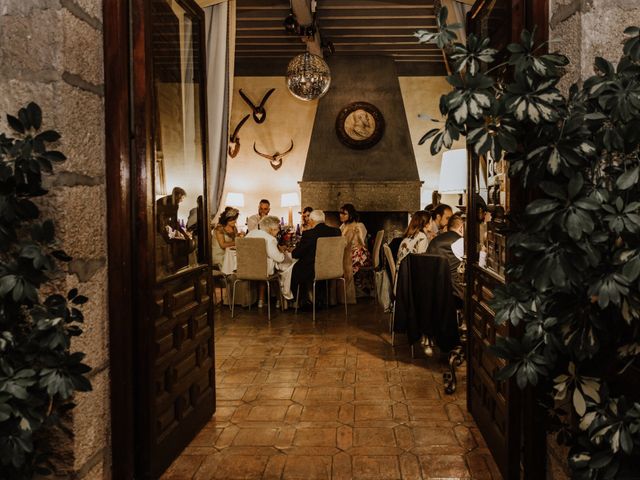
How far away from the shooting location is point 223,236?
22.2 ft

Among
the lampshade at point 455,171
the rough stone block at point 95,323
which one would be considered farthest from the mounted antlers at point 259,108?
the rough stone block at point 95,323

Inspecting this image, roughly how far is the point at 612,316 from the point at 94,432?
1826mm

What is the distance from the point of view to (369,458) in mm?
2676

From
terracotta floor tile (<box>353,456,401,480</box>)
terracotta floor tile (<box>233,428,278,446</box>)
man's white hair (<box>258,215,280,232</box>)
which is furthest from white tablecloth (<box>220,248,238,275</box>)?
terracotta floor tile (<box>353,456,401,480</box>)

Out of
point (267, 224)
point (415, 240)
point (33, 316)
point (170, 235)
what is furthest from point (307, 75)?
point (33, 316)

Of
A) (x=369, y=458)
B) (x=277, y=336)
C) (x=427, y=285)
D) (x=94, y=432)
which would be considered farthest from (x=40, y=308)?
(x=277, y=336)

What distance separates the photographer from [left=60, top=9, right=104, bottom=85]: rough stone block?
188 centimetres

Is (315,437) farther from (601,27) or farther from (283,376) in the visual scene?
(601,27)

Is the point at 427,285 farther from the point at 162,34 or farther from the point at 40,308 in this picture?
the point at 40,308

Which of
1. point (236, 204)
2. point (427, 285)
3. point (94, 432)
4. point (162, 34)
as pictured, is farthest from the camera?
point (236, 204)

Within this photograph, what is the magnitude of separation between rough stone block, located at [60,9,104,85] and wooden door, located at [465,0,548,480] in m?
1.53

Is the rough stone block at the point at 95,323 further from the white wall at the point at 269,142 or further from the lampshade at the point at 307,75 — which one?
the white wall at the point at 269,142

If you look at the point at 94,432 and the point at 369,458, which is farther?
the point at 369,458

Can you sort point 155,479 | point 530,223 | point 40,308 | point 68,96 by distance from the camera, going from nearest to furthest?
point 530,223 < point 40,308 < point 68,96 < point 155,479
